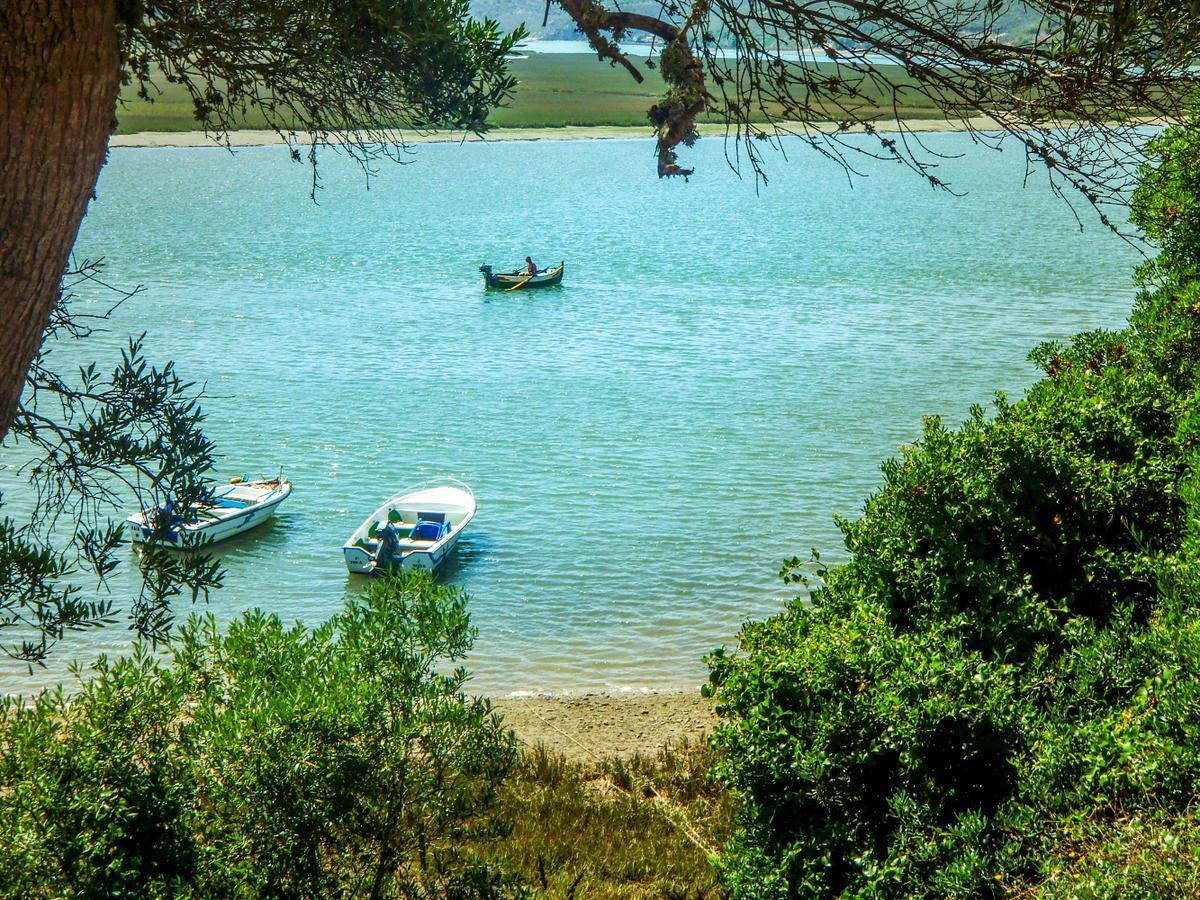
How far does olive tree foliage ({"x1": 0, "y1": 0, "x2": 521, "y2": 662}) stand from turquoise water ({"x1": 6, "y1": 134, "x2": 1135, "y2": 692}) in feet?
24.5

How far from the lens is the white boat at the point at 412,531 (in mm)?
17766

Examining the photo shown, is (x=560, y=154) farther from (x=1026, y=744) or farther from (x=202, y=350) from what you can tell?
Answer: (x=1026, y=744)

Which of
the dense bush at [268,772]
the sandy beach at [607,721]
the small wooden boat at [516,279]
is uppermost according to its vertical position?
the small wooden boat at [516,279]

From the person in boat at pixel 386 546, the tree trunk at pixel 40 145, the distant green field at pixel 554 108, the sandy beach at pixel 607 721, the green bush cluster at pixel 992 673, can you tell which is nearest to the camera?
the tree trunk at pixel 40 145

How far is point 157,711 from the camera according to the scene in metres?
6.22

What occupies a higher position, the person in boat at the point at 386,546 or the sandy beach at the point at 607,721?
the person in boat at the point at 386,546

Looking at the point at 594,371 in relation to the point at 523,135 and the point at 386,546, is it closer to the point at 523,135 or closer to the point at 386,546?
the point at 386,546

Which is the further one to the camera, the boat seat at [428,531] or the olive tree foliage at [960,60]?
the boat seat at [428,531]

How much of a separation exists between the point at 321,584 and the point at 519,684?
4.87 m

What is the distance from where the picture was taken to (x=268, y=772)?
5934 millimetres

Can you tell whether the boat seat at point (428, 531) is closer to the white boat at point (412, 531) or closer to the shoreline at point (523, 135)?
the white boat at point (412, 531)

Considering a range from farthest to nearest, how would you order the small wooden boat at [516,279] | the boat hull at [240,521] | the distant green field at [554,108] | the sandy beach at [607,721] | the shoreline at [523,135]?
the distant green field at [554,108], the shoreline at [523,135], the small wooden boat at [516,279], the boat hull at [240,521], the sandy beach at [607,721]

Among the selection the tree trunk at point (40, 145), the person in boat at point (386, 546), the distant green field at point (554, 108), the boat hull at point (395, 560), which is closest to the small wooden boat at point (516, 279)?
the person in boat at point (386, 546)

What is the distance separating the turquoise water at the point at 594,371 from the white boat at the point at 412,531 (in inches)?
18.7
